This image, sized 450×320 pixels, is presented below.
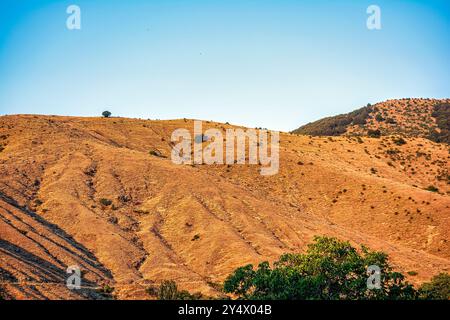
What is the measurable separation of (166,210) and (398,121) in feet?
354

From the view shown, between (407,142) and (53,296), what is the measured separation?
93112 millimetres

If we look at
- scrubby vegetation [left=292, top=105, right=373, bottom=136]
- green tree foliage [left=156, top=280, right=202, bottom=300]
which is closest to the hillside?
scrubby vegetation [left=292, top=105, right=373, bottom=136]

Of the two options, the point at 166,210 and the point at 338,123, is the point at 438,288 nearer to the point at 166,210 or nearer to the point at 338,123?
the point at 166,210

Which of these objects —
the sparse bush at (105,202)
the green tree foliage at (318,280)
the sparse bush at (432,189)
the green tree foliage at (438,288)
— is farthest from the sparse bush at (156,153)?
the green tree foliage at (438,288)

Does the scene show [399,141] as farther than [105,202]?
Yes

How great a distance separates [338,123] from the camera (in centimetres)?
16388

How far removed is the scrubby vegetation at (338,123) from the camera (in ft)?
507

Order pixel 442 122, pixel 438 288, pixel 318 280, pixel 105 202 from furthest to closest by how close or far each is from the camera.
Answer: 1. pixel 442 122
2. pixel 105 202
3. pixel 438 288
4. pixel 318 280

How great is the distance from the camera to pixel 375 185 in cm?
7794

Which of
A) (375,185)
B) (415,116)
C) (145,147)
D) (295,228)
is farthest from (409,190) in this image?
(415,116)

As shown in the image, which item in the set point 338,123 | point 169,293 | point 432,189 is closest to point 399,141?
point 432,189

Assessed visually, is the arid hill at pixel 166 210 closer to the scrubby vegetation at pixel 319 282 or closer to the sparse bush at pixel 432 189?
the sparse bush at pixel 432 189

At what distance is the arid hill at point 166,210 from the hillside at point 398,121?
4645 centimetres

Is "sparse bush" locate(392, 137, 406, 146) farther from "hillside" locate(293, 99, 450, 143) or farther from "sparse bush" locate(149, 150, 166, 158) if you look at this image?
"sparse bush" locate(149, 150, 166, 158)
